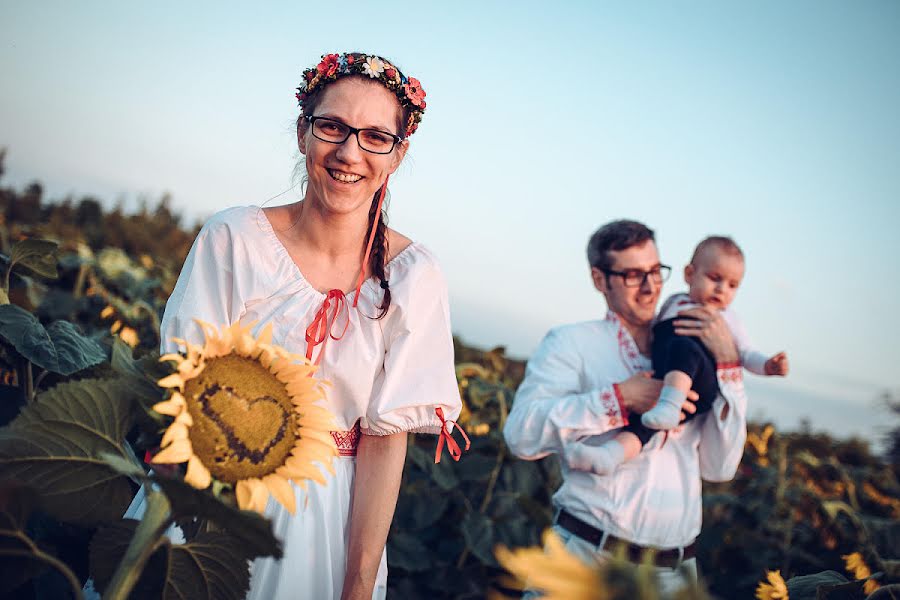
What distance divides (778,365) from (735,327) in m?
0.41

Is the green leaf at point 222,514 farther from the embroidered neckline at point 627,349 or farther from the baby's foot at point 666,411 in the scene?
the embroidered neckline at point 627,349

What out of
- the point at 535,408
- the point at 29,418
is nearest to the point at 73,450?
the point at 29,418

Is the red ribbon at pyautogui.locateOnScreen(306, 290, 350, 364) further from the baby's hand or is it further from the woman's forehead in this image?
the baby's hand

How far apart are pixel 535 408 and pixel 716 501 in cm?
289

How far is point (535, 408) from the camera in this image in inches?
109

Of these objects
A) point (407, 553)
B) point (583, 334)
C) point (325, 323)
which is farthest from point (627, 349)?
point (325, 323)

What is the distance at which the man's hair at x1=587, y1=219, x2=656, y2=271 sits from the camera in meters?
2.97

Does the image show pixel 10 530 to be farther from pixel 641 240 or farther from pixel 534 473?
pixel 534 473

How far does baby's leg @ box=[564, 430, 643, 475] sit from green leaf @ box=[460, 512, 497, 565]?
76 cm

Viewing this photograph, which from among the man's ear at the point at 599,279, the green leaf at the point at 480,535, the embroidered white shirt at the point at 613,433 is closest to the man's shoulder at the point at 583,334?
the embroidered white shirt at the point at 613,433

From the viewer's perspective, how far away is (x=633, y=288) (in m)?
2.99

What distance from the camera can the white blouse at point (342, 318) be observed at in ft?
5.92

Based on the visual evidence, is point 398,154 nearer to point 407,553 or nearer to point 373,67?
point 373,67

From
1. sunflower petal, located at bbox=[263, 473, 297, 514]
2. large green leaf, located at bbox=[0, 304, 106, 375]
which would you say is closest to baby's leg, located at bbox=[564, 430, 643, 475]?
large green leaf, located at bbox=[0, 304, 106, 375]
